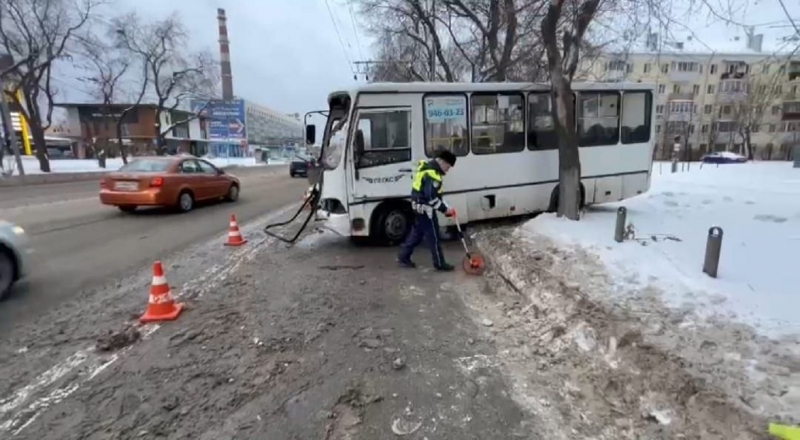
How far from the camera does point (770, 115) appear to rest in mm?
53031

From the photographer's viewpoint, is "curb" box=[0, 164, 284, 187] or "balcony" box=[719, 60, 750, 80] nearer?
"curb" box=[0, 164, 284, 187]

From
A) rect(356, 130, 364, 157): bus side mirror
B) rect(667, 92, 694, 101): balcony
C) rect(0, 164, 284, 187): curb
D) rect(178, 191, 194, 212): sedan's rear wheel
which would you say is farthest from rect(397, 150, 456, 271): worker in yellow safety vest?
rect(667, 92, 694, 101): balcony

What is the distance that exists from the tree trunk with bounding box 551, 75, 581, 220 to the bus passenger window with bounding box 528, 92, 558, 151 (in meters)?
0.69

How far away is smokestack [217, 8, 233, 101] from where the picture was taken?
64312 mm

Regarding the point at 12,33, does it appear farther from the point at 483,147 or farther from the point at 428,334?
the point at 428,334

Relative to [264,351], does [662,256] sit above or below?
above

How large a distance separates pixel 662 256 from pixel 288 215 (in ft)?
29.7

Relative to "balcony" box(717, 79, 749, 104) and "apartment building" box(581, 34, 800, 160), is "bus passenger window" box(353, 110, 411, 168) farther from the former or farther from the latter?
"balcony" box(717, 79, 749, 104)

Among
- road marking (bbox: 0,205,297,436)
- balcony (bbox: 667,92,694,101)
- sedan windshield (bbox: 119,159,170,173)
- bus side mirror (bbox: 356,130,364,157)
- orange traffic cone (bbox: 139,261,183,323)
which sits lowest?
road marking (bbox: 0,205,297,436)

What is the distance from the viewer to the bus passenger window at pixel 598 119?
356 inches

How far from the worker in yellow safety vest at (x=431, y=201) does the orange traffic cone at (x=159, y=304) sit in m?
3.25

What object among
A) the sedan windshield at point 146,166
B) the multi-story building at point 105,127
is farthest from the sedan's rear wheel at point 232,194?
the multi-story building at point 105,127

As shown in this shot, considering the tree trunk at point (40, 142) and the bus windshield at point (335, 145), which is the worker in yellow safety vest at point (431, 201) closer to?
the bus windshield at point (335, 145)

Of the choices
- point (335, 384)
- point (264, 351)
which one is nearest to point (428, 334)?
point (335, 384)
